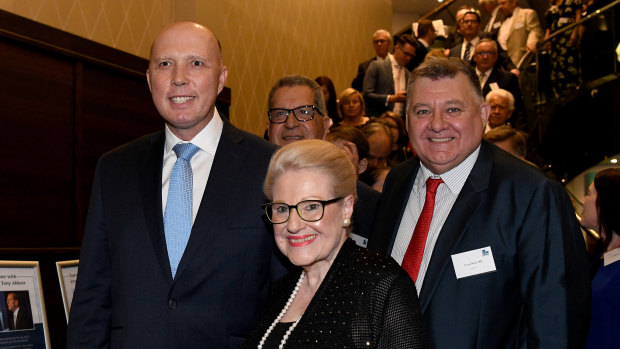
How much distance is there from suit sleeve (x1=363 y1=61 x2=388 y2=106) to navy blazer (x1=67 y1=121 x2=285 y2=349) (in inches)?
230

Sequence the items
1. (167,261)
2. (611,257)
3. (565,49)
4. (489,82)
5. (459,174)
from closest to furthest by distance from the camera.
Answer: (167,261), (459,174), (611,257), (489,82), (565,49)

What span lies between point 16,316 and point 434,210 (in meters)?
1.79

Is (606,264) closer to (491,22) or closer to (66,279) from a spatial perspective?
(66,279)

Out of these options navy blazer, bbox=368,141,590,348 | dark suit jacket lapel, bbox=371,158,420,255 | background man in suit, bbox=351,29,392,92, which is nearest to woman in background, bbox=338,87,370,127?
background man in suit, bbox=351,29,392,92

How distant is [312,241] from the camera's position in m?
→ 2.01

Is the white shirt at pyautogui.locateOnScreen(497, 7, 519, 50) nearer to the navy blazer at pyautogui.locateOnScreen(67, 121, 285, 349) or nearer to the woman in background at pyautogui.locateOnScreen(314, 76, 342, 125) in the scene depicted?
the woman in background at pyautogui.locateOnScreen(314, 76, 342, 125)

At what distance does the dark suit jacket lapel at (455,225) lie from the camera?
7.27ft

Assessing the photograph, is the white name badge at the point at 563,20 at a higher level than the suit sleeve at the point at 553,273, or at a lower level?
higher

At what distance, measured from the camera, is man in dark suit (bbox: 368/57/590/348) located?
2.12 m

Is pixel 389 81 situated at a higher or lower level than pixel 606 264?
higher

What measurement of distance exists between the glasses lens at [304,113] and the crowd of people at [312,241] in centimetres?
80

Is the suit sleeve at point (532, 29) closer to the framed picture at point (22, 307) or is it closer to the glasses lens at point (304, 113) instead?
the glasses lens at point (304, 113)

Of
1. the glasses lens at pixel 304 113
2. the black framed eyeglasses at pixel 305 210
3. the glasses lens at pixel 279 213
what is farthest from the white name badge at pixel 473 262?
the glasses lens at pixel 304 113

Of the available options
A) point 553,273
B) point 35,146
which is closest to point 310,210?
point 553,273
